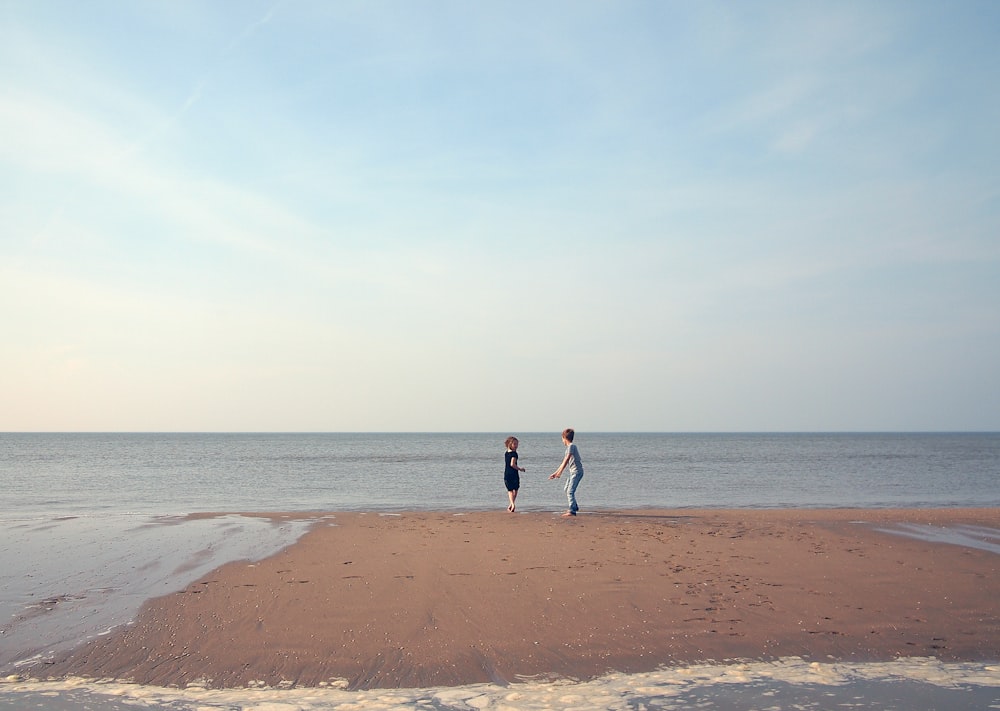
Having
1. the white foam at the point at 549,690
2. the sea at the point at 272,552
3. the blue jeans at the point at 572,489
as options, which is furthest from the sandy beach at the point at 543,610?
the blue jeans at the point at 572,489

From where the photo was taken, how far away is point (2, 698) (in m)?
5.66

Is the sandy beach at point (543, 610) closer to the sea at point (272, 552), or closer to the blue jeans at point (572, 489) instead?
the sea at point (272, 552)

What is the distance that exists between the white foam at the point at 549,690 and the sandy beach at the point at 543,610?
23 cm

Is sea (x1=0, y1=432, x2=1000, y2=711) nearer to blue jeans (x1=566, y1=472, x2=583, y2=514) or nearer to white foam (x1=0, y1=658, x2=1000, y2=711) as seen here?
white foam (x1=0, y1=658, x2=1000, y2=711)

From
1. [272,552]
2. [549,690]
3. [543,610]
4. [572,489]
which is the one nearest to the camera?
[549,690]

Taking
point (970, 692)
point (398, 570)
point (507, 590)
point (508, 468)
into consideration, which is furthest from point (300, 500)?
point (970, 692)

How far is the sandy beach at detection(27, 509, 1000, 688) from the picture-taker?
6691mm

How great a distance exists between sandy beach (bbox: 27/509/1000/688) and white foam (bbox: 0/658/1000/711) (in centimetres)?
23

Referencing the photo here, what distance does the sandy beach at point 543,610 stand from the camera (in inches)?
263

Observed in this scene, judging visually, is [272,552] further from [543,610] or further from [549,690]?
[549,690]

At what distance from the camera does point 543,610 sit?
827cm

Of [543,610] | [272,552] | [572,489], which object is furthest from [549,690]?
[572,489]

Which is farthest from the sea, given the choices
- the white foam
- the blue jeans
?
the blue jeans

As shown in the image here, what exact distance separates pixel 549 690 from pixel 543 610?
2323 mm
